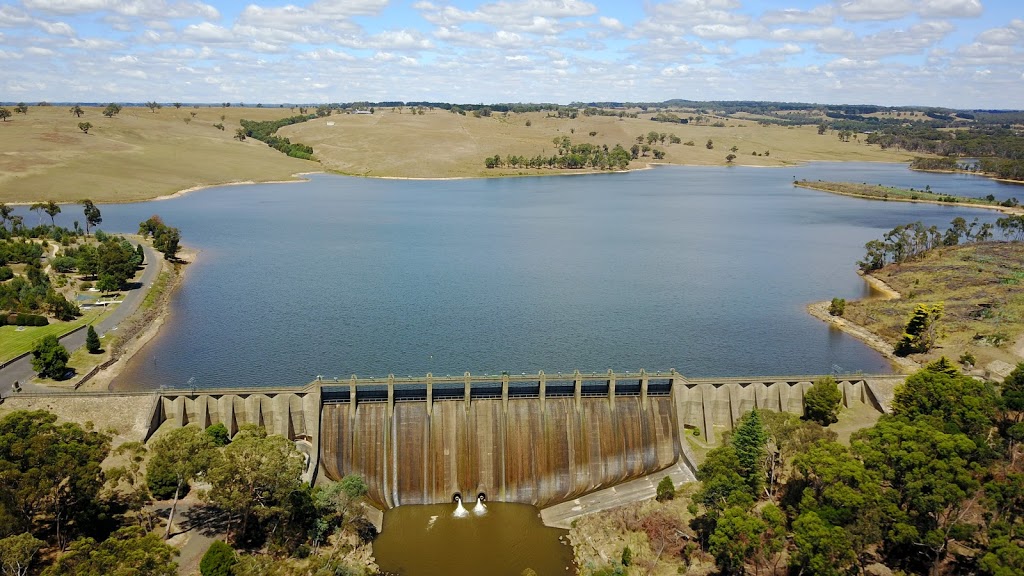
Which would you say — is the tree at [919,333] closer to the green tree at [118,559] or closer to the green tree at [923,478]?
the green tree at [923,478]

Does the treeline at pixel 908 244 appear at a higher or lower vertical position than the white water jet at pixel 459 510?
higher

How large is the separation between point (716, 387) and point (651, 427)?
673 centimetres

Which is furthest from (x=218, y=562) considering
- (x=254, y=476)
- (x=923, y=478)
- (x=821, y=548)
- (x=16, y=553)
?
(x=923, y=478)

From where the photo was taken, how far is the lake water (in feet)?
231

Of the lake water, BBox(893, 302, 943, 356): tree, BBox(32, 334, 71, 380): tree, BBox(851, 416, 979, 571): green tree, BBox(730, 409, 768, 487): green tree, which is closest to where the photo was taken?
BBox(851, 416, 979, 571): green tree

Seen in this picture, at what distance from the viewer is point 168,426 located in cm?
5097

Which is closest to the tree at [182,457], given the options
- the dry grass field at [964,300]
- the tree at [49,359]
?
the tree at [49,359]

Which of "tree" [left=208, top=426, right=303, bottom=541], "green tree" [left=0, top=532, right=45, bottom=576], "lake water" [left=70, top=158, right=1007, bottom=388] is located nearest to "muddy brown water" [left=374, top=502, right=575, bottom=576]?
"tree" [left=208, top=426, right=303, bottom=541]

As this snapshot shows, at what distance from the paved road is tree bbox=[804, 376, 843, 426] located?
62775 millimetres

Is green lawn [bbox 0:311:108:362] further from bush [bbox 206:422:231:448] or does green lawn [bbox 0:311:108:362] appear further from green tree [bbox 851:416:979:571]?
green tree [bbox 851:416:979:571]

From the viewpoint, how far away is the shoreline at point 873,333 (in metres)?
71.7

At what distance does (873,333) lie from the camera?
81.8 meters

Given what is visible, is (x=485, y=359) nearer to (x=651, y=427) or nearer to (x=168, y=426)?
(x=651, y=427)

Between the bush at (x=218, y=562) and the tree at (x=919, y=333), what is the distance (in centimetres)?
7039
